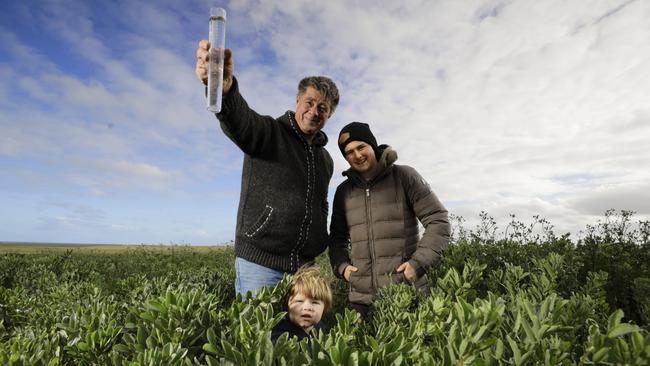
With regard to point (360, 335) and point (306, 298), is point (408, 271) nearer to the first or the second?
point (306, 298)

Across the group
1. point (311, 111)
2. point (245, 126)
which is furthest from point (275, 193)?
point (311, 111)

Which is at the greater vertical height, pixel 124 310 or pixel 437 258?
pixel 437 258

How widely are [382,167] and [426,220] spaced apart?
0.62m

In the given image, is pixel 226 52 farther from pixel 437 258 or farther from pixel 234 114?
pixel 437 258

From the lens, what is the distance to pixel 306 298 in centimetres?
337

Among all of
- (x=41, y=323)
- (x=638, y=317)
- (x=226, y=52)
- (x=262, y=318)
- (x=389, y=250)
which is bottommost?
(x=638, y=317)

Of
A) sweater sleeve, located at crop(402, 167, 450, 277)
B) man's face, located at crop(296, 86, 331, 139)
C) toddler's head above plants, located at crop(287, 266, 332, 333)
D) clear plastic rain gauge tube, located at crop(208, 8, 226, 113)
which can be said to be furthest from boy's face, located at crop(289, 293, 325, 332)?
clear plastic rain gauge tube, located at crop(208, 8, 226, 113)

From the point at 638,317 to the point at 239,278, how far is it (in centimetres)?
540

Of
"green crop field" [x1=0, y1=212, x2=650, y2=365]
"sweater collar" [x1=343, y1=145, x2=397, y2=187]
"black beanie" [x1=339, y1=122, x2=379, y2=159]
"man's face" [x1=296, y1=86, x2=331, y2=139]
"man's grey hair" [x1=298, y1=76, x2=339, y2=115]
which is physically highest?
"man's grey hair" [x1=298, y1=76, x2=339, y2=115]

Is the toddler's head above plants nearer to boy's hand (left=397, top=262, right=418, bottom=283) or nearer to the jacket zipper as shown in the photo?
the jacket zipper

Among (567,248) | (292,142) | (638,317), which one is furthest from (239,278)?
(638,317)

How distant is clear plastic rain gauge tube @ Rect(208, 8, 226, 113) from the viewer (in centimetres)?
264

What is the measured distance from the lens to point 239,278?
11.8 ft

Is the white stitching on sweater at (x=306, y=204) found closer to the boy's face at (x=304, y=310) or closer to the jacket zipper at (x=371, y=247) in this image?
the boy's face at (x=304, y=310)
